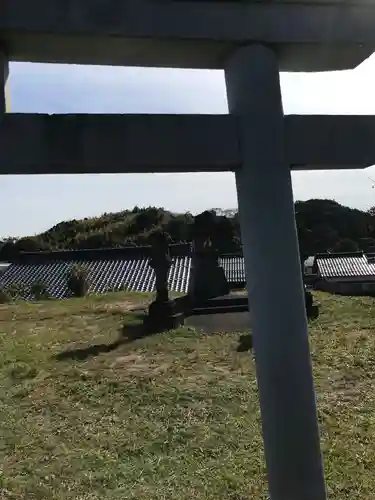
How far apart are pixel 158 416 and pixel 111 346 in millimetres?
2138

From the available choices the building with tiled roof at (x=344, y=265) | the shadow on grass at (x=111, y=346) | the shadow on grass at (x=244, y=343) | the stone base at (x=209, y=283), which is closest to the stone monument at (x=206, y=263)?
the stone base at (x=209, y=283)

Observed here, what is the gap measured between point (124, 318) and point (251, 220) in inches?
237

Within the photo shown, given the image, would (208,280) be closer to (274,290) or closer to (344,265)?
(274,290)

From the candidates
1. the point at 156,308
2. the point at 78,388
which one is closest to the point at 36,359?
the point at 78,388

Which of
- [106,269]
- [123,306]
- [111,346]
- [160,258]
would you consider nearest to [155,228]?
[106,269]

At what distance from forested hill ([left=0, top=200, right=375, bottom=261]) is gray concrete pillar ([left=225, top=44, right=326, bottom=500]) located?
19.5 metres

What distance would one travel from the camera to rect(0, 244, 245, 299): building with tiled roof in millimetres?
14492

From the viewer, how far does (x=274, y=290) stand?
64.8 inches

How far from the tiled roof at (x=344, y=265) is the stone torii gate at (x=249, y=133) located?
16266mm

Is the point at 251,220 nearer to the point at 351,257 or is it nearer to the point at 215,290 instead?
the point at 215,290

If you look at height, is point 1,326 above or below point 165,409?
above

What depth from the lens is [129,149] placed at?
1564 mm

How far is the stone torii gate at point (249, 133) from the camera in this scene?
5.07 feet

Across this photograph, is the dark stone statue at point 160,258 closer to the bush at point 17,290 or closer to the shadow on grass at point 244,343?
the shadow on grass at point 244,343
